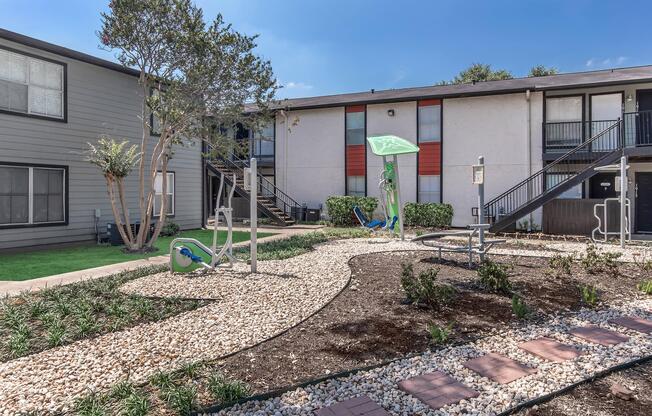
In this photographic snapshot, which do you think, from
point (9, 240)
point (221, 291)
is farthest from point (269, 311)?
point (9, 240)

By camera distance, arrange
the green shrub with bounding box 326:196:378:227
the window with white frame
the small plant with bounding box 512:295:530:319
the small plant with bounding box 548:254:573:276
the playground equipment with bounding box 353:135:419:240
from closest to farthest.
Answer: the small plant with bounding box 512:295:530:319 → the small plant with bounding box 548:254:573:276 → the playground equipment with bounding box 353:135:419:240 → the green shrub with bounding box 326:196:378:227 → the window with white frame

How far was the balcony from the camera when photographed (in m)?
14.4

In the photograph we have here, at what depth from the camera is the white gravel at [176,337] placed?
3213mm

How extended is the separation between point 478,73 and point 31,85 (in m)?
32.5

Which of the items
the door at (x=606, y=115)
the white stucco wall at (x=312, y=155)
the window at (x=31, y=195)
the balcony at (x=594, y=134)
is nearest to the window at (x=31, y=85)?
the window at (x=31, y=195)

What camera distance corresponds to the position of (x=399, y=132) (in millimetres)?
18094

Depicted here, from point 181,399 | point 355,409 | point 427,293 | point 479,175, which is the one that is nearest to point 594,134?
point 479,175

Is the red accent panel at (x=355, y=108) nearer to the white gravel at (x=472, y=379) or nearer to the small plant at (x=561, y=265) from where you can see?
the small plant at (x=561, y=265)

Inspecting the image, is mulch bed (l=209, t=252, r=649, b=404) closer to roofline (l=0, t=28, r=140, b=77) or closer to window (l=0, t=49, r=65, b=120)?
window (l=0, t=49, r=65, b=120)

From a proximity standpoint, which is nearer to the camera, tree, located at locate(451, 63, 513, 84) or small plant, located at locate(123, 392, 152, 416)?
small plant, located at locate(123, 392, 152, 416)

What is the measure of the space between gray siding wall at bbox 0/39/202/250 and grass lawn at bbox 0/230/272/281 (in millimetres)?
575

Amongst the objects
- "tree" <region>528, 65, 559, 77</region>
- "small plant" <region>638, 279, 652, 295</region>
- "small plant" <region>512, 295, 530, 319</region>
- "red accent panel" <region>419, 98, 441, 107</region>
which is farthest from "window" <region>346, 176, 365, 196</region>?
"tree" <region>528, 65, 559, 77</region>

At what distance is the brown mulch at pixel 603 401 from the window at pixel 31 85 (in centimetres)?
1212

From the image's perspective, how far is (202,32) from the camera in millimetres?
10148
